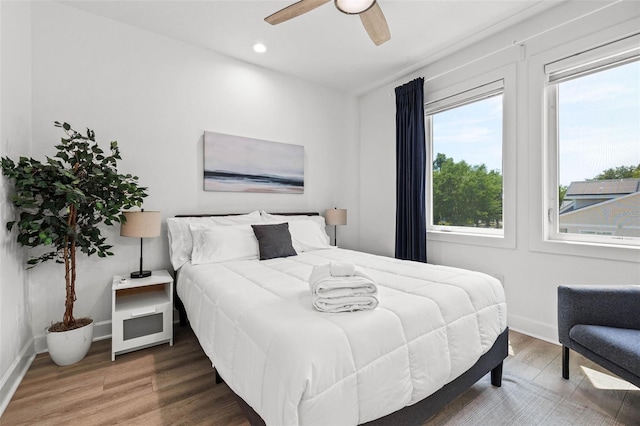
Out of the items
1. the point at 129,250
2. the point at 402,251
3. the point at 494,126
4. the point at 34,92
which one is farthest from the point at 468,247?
the point at 34,92

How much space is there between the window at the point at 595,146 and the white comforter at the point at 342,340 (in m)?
1.29

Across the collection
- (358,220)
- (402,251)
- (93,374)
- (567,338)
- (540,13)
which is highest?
(540,13)

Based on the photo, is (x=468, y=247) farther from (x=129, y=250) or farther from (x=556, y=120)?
(x=129, y=250)

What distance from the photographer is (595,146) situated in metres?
2.40

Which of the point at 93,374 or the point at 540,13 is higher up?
the point at 540,13

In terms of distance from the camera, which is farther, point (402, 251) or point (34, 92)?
point (402, 251)

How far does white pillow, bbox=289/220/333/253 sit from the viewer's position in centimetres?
316

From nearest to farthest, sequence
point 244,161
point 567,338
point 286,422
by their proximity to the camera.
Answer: point 286,422, point 567,338, point 244,161

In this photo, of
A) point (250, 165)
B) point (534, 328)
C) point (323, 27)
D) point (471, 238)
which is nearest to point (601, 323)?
point (534, 328)

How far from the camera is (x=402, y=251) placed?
3.59 meters

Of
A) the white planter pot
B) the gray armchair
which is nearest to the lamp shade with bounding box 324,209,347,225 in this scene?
the gray armchair

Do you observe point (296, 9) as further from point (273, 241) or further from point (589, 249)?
point (589, 249)

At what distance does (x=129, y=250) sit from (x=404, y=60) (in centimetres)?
358

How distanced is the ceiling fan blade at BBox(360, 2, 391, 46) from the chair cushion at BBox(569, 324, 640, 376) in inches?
95.5
